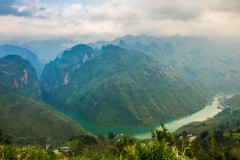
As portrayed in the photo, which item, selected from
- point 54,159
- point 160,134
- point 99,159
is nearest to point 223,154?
point 160,134

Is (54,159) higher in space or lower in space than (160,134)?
lower

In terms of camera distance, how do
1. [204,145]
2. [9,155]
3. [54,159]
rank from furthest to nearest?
[204,145] < [54,159] < [9,155]

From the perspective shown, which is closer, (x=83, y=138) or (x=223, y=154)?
(x=223, y=154)

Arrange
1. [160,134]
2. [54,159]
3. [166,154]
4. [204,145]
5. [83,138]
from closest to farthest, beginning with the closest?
[166,154], [54,159], [160,134], [204,145], [83,138]

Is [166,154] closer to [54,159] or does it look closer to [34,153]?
[54,159]

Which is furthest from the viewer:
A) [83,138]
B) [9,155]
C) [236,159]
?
[83,138]

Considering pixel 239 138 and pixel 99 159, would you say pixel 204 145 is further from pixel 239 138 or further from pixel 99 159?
pixel 99 159

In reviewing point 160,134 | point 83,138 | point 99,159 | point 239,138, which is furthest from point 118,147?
point 83,138

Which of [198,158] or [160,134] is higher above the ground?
[160,134]

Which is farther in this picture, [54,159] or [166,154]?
[54,159]
